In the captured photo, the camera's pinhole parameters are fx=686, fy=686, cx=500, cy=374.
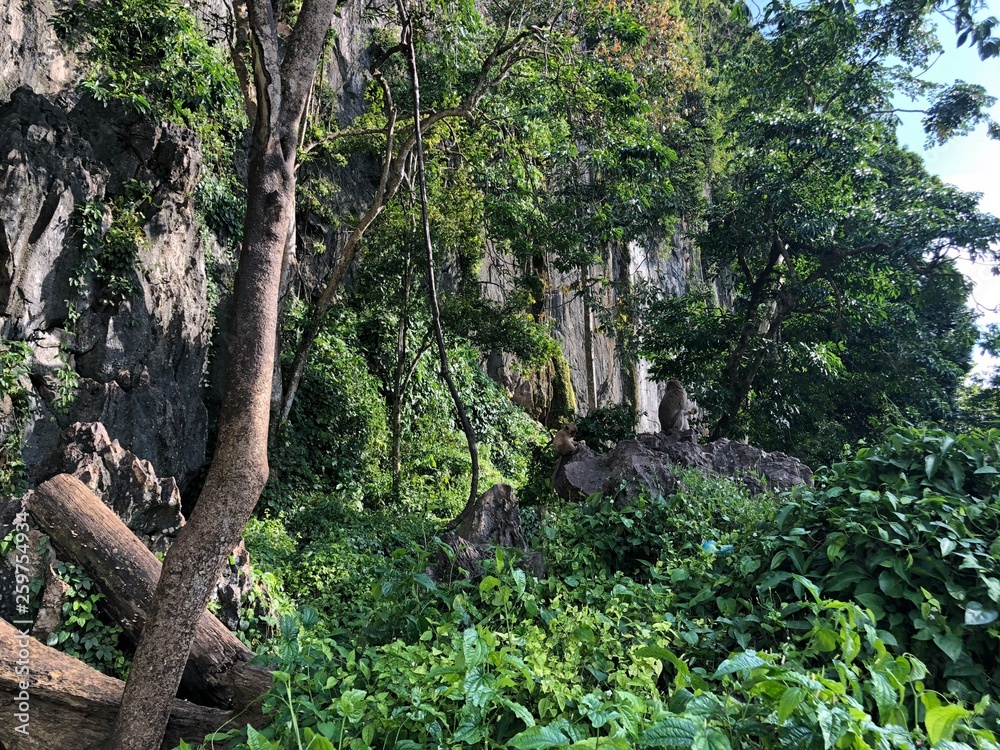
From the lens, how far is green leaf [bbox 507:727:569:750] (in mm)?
1983

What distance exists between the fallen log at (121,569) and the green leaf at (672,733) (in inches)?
80.5

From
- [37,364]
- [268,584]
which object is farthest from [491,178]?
[268,584]

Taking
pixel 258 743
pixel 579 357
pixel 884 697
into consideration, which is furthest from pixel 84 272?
pixel 579 357

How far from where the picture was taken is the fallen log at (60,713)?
2.89 m

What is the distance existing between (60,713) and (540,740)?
7.28 ft

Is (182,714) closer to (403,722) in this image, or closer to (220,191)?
(403,722)

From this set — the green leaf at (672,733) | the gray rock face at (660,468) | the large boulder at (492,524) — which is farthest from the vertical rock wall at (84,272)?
the green leaf at (672,733)

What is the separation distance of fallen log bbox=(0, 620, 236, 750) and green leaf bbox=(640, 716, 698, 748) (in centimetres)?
182

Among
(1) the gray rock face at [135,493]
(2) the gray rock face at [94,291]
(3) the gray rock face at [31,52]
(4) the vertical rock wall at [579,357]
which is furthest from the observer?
(4) the vertical rock wall at [579,357]

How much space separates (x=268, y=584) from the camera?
4832mm

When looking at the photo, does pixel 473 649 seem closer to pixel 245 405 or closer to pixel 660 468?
pixel 245 405

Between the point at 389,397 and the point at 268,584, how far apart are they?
275 inches

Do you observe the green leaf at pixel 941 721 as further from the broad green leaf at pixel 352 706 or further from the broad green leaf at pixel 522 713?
the broad green leaf at pixel 352 706

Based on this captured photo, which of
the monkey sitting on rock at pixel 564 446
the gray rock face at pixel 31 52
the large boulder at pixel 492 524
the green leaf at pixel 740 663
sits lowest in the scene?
the green leaf at pixel 740 663
